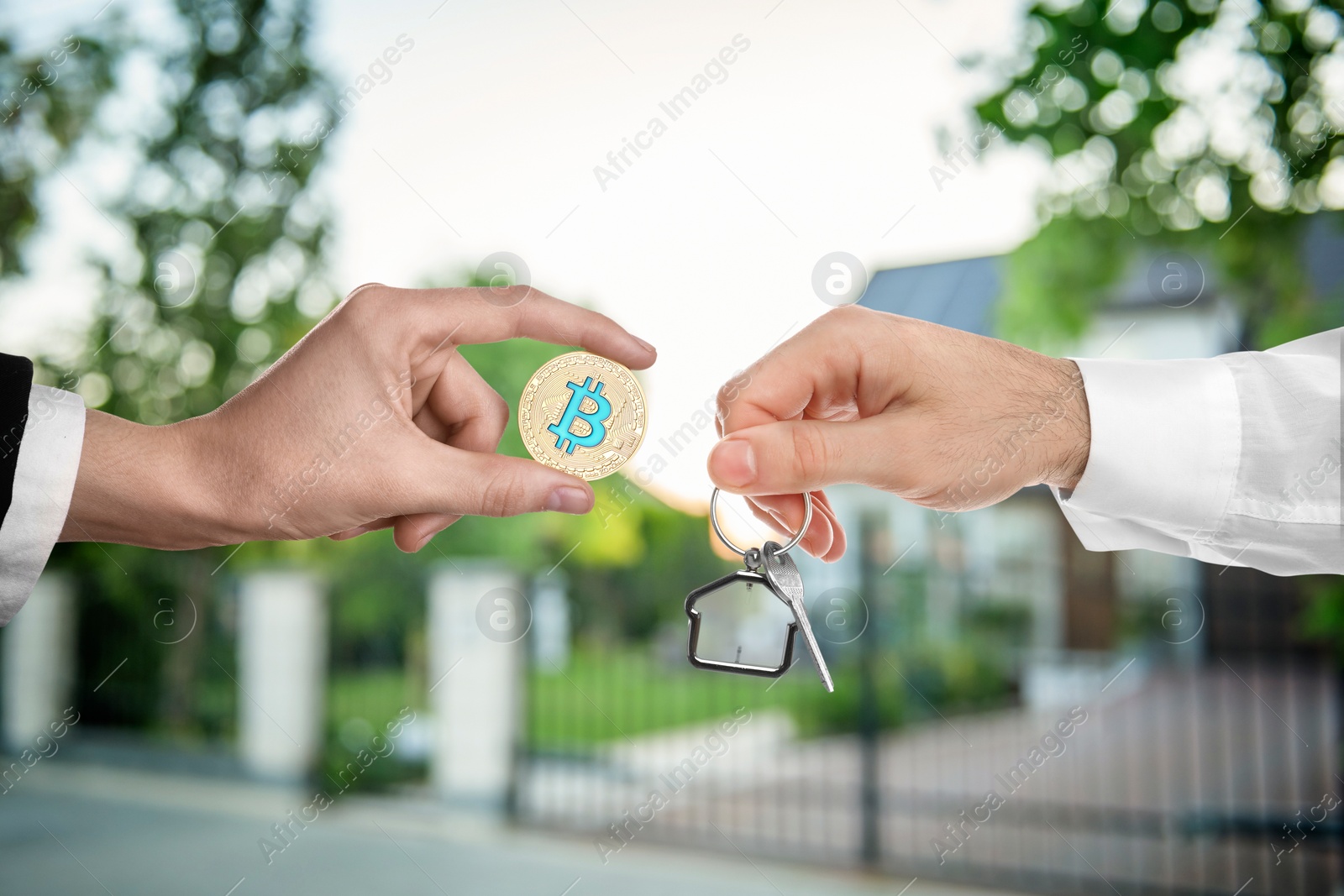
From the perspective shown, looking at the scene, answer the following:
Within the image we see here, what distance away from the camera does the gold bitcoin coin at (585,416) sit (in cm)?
176

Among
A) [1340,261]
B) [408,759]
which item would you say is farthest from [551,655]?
[1340,261]

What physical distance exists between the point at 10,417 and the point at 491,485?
0.80 metres

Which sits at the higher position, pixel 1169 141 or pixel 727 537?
pixel 1169 141

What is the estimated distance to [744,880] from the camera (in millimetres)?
6086

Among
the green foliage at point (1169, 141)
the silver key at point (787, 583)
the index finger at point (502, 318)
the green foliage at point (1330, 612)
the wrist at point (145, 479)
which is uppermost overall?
the green foliage at point (1169, 141)

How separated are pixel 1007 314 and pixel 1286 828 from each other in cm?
366

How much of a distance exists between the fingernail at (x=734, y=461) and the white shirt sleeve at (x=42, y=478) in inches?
42.2

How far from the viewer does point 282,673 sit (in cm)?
828

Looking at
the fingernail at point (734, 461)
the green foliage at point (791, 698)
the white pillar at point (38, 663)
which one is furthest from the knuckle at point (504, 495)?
the white pillar at point (38, 663)

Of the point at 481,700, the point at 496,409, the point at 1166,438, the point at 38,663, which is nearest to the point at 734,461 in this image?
the point at 496,409

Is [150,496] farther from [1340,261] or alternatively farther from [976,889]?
[1340,261]

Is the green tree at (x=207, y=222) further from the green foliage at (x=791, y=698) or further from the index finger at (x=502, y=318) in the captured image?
the index finger at (x=502, y=318)

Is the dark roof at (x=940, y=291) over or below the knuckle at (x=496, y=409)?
over

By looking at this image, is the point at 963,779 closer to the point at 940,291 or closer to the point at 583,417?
Result: the point at 940,291
